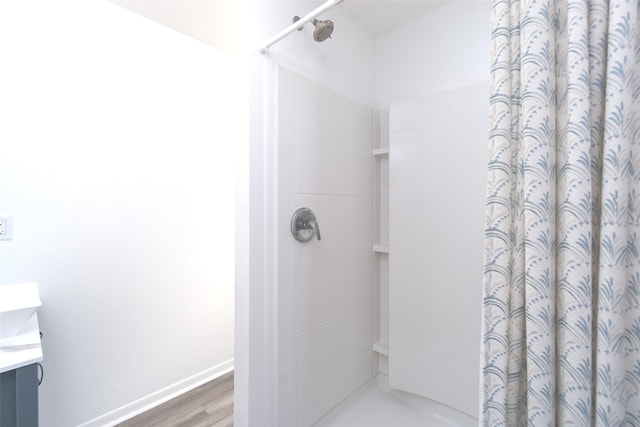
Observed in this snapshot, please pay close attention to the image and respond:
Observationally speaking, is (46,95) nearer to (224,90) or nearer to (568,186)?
(224,90)

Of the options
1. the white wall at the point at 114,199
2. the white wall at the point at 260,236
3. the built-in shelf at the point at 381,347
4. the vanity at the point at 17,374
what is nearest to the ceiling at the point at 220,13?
the white wall at the point at 260,236

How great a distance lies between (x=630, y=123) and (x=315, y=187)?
101 cm

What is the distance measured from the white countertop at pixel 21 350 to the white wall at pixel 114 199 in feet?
1.59

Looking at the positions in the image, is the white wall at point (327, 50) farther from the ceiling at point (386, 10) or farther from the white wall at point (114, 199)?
the white wall at point (114, 199)

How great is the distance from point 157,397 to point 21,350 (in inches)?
44.8

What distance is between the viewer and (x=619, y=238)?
0.52 m

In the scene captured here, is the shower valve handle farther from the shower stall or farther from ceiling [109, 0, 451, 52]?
ceiling [109, 0, 451, 52]

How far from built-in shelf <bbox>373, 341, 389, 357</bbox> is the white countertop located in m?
1.49

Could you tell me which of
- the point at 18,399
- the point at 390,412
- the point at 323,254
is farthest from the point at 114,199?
the point at 390,412

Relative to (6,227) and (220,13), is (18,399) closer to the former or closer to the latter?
(6,227)

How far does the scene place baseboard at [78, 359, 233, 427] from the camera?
1.59 m

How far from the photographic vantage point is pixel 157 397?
5.85 feet

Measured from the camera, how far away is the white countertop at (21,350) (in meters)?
0.83

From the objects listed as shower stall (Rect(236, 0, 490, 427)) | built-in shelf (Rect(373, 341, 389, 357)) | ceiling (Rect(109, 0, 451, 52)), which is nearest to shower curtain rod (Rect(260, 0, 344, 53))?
shower stall (Rect(236, 0, 490, 427))
